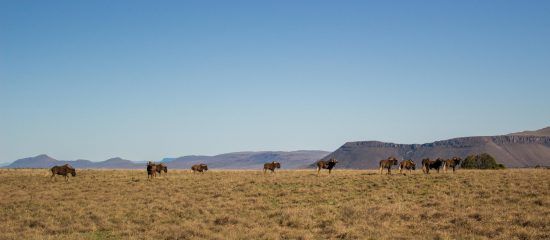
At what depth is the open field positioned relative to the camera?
19203 millimetres

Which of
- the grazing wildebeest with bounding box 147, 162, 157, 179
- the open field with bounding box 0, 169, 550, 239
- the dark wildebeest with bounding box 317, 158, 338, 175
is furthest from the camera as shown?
the dark wildebeest with bounding box 317, 158, 338, 175

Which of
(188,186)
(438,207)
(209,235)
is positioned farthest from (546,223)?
(188,186)

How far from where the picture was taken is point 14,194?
3431cm

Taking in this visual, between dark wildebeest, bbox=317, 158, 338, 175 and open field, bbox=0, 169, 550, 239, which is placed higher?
dark wildebeest, bbox=317, 158, 338, 175

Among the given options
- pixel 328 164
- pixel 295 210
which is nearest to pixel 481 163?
pixel 328 164

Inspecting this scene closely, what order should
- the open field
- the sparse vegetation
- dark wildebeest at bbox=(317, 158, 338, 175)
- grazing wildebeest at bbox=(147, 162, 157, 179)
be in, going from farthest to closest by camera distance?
the sparse vegetation, dark wildebeest at bbox=(317, 158, 338, 175), grazing wildebeest at bbox=(147, 162, 157, 179), the open field

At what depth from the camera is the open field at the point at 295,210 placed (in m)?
19.2

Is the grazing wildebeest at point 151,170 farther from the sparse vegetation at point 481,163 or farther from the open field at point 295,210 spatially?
the sparse vegetation at point 481,163

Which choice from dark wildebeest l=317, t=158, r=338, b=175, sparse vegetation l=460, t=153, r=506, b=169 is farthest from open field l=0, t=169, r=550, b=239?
sparse vegetation l=460, t=153, r=506, b=169

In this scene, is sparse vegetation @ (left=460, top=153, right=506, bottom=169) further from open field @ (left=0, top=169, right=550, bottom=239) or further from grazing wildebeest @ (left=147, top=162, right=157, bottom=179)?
grazing wildebeest @ (left=147, top=162, right=157, bottom=179)

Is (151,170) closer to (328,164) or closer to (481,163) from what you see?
(328,164)

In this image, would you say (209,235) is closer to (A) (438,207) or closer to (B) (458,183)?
(A) (438,207)

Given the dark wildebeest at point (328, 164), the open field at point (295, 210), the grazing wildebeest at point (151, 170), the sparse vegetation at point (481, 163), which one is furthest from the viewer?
the sparse vegetation at point (481, 163)

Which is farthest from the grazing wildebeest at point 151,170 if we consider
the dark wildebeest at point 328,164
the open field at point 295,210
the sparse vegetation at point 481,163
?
the sparse vegetation at point 481,163
